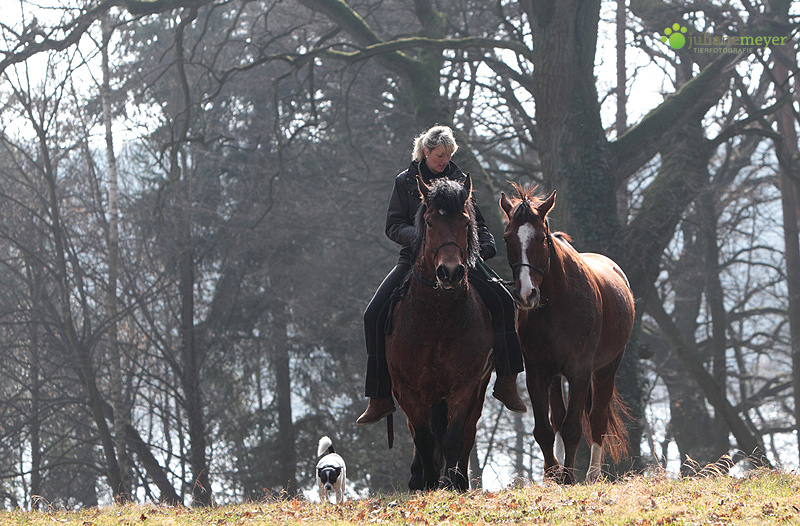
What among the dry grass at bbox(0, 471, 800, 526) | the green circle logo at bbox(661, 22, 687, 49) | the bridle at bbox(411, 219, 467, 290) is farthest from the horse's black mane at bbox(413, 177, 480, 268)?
the green circle logo at bbox(661, 22, 687, 49)

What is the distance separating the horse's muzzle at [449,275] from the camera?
6551 mm

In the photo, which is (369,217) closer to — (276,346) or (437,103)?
(276,346)

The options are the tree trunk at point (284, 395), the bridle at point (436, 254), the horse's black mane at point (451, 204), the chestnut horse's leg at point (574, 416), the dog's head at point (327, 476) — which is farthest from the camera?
the tree trunk at point (284, 395)

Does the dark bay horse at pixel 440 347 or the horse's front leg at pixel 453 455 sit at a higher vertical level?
the dark bay horse at pixel 440 347

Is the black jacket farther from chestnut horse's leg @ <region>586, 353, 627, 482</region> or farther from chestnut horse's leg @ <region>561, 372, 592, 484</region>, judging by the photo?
chestnut horse's leg @ <region>586, 353, 627, 482</region>

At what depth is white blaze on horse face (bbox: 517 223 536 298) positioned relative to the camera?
7.52 m

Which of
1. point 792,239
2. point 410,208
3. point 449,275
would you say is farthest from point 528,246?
point 792,239

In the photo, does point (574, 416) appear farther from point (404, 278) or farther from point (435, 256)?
point (435, 256)

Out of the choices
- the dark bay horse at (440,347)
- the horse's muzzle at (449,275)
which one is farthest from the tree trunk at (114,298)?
the horse's muzzle at (449,275)

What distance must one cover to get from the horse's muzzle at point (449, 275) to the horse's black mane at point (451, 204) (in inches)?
14.9

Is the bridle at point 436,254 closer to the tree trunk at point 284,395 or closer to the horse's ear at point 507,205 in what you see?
the horse's ear at point 507,205

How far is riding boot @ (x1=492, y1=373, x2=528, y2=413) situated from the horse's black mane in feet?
4.35

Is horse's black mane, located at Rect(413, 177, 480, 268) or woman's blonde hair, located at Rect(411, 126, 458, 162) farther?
woman's blonde hair, located at Rect(411, 126, 458, 162)

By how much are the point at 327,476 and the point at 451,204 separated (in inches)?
283
